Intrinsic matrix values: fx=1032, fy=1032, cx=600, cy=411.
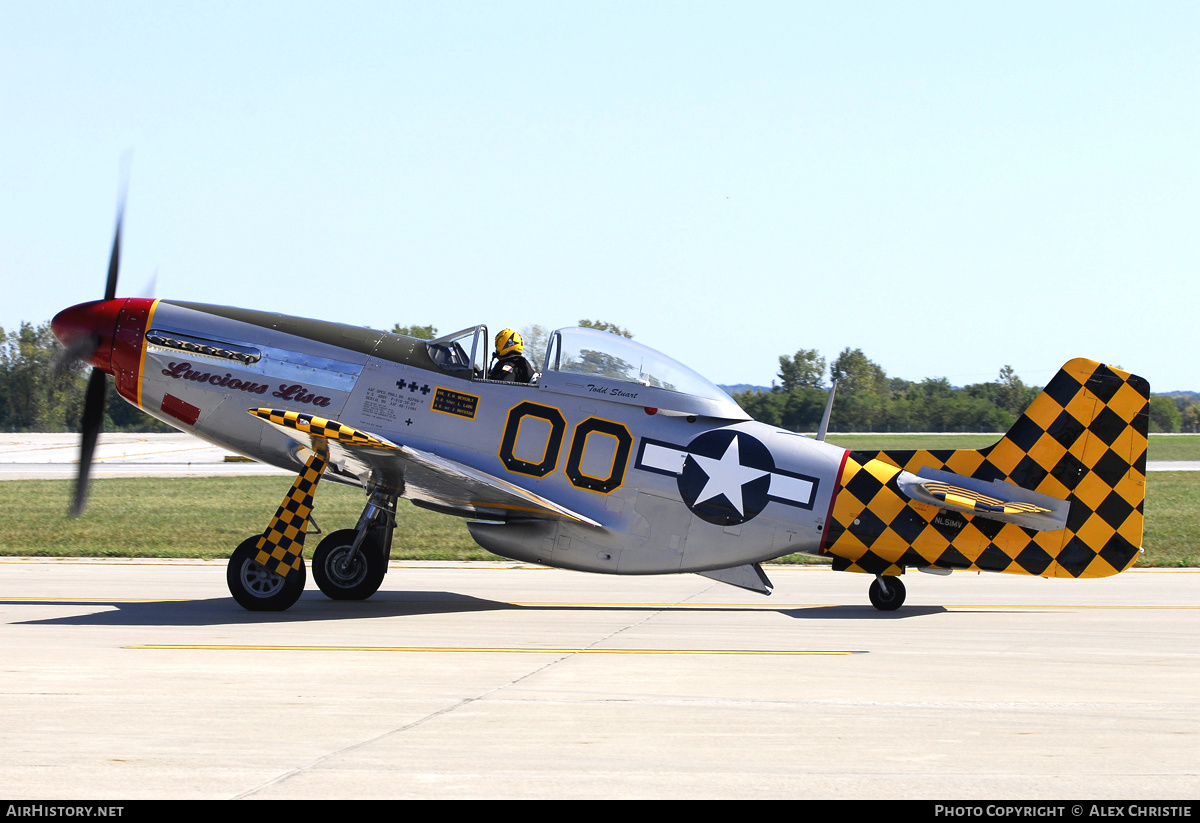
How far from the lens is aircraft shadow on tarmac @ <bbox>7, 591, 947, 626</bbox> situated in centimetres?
1000

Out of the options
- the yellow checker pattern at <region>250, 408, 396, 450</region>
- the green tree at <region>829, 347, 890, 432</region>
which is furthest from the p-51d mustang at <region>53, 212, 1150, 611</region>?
the green tree at <region>829, 347, 890, 432</region>

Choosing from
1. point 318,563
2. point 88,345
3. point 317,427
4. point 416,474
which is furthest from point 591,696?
point 88,345

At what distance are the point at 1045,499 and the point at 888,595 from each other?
1890 millimetres

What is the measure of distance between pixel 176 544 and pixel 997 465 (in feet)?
40.5

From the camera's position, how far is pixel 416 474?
10281mm

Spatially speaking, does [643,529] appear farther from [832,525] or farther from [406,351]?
[406,351]

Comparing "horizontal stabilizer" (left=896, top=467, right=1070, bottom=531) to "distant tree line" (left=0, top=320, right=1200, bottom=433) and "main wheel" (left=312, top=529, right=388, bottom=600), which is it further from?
"distant tree line" (left=0, top=320, right=1200, bottom=433)

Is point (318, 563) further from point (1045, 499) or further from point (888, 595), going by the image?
point (1045, 499)

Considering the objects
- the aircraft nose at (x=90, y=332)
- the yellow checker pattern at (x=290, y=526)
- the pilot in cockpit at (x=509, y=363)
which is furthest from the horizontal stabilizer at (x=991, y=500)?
the aircraft nose at (x=90, y=332)

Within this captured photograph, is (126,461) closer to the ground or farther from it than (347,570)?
closer to the ground

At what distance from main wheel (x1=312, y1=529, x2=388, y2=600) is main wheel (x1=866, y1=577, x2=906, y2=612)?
17.7ft

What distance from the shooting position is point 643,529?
10695mm

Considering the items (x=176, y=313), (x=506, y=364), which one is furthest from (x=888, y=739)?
(x=176, y=313)
